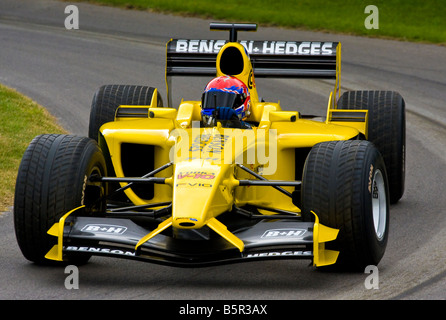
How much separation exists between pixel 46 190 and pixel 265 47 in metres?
4.31

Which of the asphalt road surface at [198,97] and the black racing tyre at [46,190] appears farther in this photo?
the black racing tyre at [46,190]

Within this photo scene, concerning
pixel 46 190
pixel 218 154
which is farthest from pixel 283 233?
pixel 46 190

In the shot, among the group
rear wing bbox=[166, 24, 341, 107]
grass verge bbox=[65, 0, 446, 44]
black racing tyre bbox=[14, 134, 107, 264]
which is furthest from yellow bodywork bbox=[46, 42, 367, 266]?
grass verge bbox=[65, 0, 446, 44]

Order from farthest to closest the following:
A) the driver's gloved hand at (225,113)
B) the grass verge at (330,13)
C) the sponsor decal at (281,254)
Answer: the grass verge at (330,13) → the driver's gloved hand at (225,113) → the sponsor decal at (281,254)

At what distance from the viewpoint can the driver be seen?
28.4 feet

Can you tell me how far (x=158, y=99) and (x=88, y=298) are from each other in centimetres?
421

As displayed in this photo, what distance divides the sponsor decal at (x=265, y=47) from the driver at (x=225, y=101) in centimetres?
201

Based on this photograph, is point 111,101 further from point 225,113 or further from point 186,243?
point 186,243

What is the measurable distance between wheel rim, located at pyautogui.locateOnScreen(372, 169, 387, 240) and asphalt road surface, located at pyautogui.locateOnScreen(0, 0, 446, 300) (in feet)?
1.03

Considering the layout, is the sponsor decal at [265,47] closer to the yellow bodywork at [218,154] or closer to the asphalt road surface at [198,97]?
the yellow bodywork at [218,154]

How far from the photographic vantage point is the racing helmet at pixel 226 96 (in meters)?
8.75

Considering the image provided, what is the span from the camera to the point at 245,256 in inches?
274

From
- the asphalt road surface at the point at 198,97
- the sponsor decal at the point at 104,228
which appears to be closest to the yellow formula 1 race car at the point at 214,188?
the sponsor decal at the point at 104,228

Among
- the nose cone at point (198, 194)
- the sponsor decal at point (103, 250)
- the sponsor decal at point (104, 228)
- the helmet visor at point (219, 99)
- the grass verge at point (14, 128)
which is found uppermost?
the helmet visor at point (219, 99)
